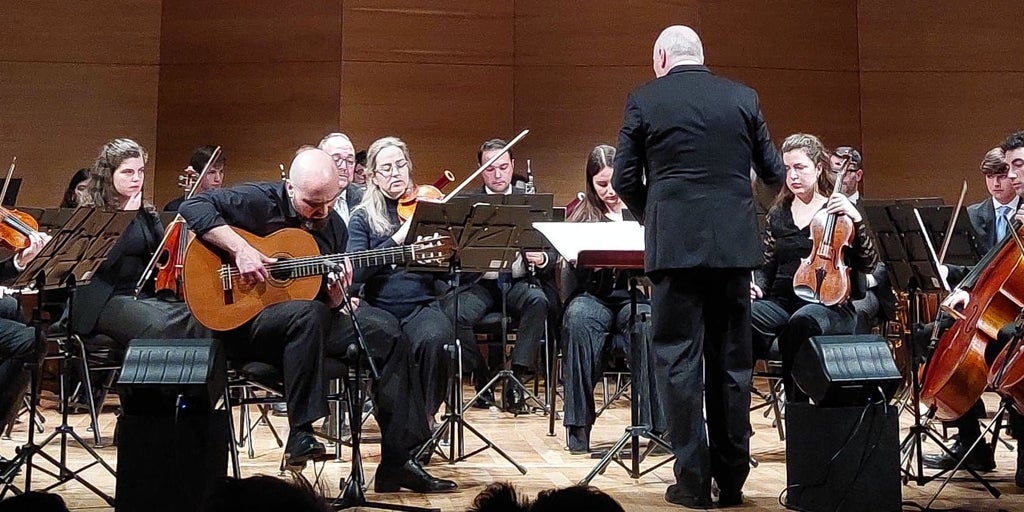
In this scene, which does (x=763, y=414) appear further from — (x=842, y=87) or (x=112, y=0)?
(x=112, y=0)

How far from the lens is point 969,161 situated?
8.28m

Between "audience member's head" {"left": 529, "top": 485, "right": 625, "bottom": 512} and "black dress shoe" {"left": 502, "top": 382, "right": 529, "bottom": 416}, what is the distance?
4.85m

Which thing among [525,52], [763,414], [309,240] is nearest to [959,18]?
[525,52]

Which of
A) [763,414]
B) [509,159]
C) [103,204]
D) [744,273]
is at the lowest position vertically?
[763,414]

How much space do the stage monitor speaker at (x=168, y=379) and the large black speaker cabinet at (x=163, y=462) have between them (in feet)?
0.18

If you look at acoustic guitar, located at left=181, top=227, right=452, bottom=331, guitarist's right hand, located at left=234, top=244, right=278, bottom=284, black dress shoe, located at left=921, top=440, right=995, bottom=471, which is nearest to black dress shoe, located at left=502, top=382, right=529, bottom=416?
black dress shoe, located at left=921, top=440, right=995, bottom=471

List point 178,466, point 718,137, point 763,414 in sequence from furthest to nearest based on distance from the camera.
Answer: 1. point 763,414
2. point 718,137
3. point 178,466

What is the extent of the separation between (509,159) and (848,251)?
2.83 m

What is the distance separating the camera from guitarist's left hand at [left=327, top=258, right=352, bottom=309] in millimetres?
3678

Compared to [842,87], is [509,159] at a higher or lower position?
lower

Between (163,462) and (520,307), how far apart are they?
314 centimetres

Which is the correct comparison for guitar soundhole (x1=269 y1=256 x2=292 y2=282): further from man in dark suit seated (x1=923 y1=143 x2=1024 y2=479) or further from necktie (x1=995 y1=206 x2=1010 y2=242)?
necktie (x1=995 y1=206 x2=1010 y2=242)

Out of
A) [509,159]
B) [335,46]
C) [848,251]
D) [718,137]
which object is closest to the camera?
[718,137]

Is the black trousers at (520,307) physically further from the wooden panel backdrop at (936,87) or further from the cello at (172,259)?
the wooden panel backdrop at (936,87)
